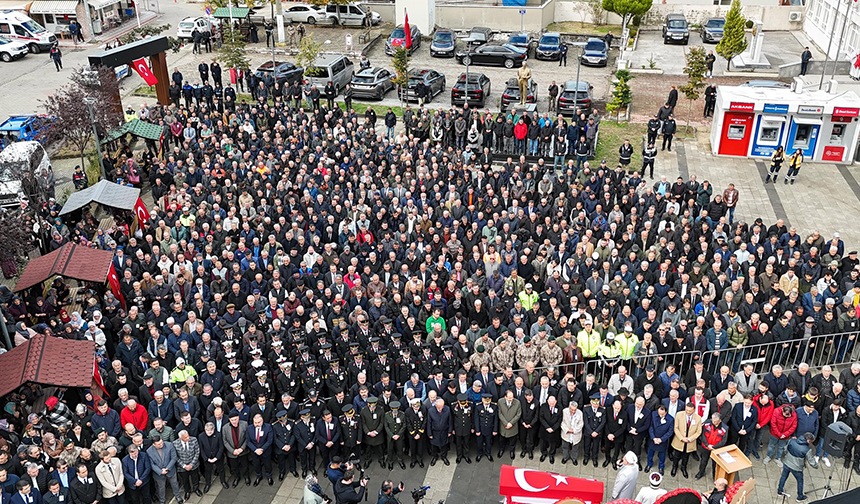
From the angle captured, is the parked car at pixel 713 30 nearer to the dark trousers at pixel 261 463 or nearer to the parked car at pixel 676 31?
the parked car at pixel 676 31

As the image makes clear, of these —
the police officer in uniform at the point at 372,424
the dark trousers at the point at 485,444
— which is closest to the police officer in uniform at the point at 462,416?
the dark trousers at the point at 485,444

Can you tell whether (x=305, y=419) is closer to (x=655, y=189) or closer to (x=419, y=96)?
(x=655, y=189)

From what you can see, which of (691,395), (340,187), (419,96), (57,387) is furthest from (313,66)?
(691,395)

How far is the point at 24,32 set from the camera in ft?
125

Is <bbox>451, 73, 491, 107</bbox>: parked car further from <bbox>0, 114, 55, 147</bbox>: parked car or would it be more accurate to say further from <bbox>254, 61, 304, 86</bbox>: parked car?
<bbox>0, 114, 55, 147</bbox>: parked car

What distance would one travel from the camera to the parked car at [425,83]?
2970cm

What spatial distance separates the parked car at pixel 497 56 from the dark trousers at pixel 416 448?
25.8 metres

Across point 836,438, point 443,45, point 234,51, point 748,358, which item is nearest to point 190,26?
point 234,51

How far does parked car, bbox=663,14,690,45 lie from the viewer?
3950 cm

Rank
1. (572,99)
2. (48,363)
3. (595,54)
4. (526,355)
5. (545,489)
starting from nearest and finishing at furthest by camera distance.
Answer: (545,489)
(48,363)
(526,355)
(572,99)
(595,54)

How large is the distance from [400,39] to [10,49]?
18.4m

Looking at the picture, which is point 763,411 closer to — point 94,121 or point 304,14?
point 94,121

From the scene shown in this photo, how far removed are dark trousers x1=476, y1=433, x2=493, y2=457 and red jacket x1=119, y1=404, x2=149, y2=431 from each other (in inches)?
199

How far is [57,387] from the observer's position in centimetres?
1191
